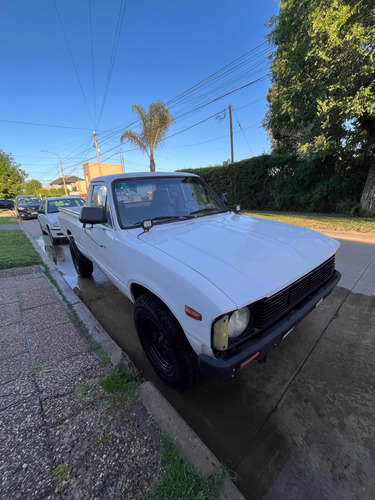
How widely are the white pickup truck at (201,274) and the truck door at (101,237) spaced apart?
0.02m

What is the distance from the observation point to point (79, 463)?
1.43 m

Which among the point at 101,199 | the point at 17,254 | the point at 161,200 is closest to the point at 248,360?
the point at 161,200

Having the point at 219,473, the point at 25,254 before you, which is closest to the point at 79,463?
the point at 219,473

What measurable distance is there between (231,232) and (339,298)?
2.34 m

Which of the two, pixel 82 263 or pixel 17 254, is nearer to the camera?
pixel 82 263

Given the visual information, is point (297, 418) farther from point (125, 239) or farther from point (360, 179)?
point (360, 179)

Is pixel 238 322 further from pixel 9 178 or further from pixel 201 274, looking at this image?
pixel 9 178

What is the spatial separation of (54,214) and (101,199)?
6360 millimetres

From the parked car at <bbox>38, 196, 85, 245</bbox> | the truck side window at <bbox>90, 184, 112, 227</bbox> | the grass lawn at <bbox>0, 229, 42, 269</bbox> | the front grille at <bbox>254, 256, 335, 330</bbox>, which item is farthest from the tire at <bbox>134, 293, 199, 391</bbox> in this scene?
the parked car at <bbox>38, 196, 85, 245</bbox>

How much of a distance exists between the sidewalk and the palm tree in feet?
55.5

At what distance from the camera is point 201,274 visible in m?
1.53

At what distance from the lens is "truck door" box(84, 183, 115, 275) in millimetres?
2599

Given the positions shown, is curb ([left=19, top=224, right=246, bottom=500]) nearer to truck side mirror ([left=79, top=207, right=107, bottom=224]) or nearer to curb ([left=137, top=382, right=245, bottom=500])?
curb ([left=137, top=382, right=245, bottom=500])

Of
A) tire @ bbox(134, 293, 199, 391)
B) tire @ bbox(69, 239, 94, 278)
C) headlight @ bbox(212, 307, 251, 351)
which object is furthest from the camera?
tire @ bbox(69, 239, 94, 278)
